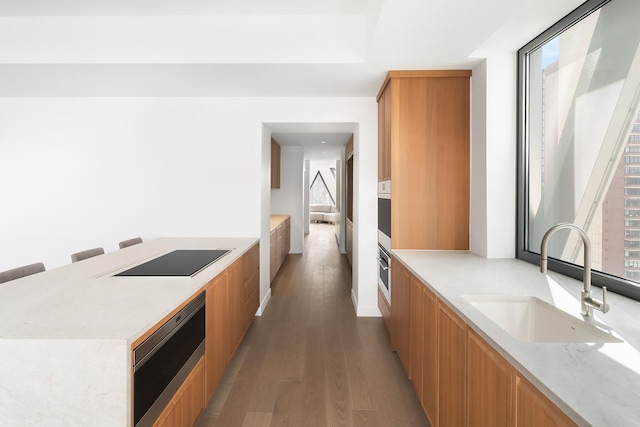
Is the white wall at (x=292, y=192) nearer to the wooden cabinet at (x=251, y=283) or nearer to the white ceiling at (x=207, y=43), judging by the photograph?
the wooden cabinet at (x=251, y=283)

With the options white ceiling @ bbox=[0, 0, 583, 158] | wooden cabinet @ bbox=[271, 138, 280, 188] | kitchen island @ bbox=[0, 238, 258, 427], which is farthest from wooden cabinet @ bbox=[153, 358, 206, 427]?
wooden cabinet @ bbox=[271, 138, 280, 188]

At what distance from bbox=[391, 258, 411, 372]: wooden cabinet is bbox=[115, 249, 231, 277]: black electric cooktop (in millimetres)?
1389

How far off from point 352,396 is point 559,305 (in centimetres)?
138

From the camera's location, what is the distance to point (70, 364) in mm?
1024

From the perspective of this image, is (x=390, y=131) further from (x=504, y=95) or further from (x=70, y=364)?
(x=70, y=364)

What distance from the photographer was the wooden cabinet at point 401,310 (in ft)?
6.97

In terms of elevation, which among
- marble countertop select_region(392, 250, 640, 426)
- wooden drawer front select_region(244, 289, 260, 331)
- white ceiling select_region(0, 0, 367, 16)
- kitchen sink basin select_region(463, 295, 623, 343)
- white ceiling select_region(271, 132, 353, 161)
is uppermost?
white ceiling select_region(0, 0, 367, 16)

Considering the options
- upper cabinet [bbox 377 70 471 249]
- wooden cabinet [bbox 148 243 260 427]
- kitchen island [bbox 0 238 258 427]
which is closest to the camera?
kitchen island [bbox 0 238 258 427]

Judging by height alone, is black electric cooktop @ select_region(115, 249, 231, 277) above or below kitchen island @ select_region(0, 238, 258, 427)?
above

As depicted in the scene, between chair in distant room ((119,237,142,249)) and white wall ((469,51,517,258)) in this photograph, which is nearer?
white wall ((469,51,517,258))

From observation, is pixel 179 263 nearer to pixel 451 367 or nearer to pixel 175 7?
pixel 451 367

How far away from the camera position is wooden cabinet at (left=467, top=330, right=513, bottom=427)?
992mm

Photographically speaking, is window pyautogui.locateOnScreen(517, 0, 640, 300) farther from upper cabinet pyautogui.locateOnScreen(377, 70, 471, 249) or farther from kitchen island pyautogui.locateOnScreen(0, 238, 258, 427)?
kitchen island pyautogui.locateOnScreen(0, 238, 258, 427)

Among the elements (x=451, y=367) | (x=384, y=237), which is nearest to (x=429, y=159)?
(x=384, y=237)
